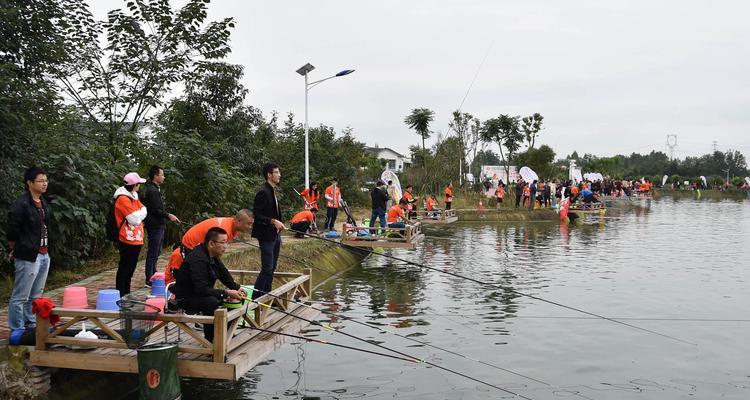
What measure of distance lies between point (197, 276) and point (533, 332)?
616 centimetres

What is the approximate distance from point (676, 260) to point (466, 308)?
9570 mm

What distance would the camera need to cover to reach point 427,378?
8.30 metres

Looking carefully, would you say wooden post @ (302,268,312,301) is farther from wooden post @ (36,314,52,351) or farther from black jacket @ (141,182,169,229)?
wooden post @ (36,314,52,351)

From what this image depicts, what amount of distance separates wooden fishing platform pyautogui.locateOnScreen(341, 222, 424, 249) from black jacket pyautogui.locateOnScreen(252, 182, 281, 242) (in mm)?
7694

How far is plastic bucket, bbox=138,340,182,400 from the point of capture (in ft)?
19.6

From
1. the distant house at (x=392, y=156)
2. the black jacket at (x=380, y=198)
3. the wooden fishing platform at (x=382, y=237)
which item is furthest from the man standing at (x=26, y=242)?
the distant house at (x=392, y=156)

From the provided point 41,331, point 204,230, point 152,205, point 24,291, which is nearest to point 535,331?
point 204,230

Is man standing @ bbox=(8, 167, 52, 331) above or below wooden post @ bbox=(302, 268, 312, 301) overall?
above

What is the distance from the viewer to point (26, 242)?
21.4ft

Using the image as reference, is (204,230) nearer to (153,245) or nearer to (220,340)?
(220,340)

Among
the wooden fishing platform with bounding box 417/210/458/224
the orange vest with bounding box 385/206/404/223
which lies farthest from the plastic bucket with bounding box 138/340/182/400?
the wooden fishing platform with bounding box 417/210/458/224

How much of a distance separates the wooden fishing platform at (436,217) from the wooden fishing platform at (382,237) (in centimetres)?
567

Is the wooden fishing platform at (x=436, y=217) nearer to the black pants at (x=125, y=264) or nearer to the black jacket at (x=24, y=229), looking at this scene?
the black pants at (x=125, y=264)

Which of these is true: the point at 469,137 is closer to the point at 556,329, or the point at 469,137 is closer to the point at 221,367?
the point at 556,329
